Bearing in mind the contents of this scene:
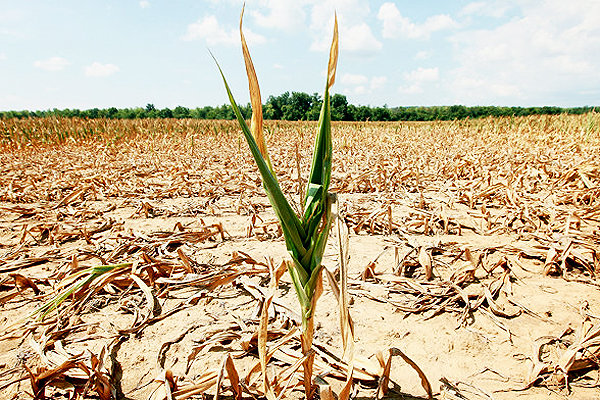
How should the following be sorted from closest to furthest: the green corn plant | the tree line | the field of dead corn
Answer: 1. the green corn plant
2. the field of dead corn
3. the tree line

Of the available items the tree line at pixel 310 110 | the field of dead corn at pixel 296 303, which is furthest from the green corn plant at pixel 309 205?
the tree line at pixel 310 110

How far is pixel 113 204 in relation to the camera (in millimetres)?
3227

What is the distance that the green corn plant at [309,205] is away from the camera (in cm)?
70

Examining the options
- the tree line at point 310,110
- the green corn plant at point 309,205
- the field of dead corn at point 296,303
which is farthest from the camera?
the tree line at point 310,110

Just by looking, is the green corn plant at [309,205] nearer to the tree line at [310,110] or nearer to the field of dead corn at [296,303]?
the field of dead corn at [296,303]

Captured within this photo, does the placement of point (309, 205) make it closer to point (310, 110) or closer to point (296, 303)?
point (296, 303)

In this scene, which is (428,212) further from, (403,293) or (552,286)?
(403,293)

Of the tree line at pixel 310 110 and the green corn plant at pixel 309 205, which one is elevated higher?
the tree line at pixel 310 110

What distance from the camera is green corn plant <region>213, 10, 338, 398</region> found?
695 mm

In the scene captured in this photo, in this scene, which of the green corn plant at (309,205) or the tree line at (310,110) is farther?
the tree line at (310,110)

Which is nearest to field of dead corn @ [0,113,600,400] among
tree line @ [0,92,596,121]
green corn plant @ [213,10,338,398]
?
green corn plant @ [213,10,338,398]

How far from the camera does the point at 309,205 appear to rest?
749 mm

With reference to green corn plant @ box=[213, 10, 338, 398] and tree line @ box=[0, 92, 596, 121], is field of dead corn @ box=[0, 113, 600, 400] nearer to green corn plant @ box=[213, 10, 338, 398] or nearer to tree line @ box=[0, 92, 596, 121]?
green corn plant @ box=[213, 10, 338, 398]

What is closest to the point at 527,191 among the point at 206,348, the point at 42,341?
the point at 206,348
